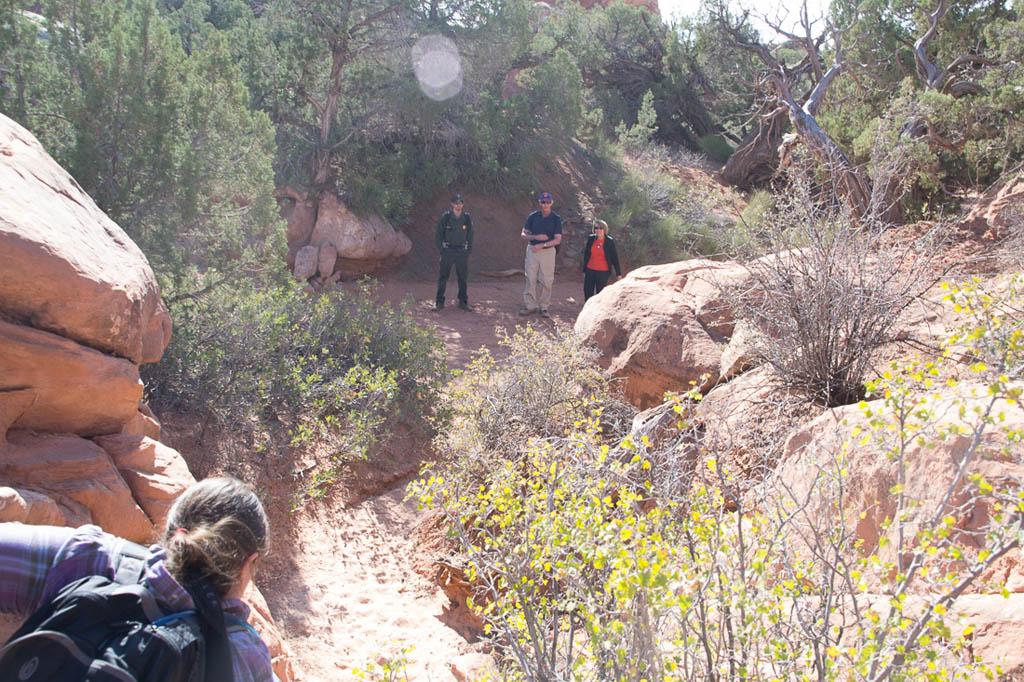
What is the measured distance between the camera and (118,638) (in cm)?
137

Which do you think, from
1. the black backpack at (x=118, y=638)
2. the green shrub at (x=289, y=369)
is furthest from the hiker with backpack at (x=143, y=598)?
the green shrub at (x=289, y=369)

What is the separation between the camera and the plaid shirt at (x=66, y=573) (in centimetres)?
147

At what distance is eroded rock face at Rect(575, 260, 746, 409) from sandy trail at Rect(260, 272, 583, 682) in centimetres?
204

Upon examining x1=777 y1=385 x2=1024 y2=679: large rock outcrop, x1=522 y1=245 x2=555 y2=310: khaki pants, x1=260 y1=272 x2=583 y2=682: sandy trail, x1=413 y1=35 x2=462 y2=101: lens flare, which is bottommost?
x1=260 y1=272 x2=583 y2=682: sandy trail

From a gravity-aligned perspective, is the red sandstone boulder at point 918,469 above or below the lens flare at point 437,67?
below

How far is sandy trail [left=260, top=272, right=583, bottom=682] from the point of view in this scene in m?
4.27

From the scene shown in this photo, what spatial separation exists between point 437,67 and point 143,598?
12798mm

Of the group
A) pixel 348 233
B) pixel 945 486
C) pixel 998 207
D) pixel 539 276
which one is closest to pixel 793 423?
pixel 945 486

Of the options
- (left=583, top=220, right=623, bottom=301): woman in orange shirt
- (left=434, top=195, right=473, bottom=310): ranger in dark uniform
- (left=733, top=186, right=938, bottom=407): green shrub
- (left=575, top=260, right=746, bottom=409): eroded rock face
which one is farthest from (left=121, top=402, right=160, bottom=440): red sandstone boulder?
(left=434, top=195, right=473, bottom=310): ranger in dark uniform

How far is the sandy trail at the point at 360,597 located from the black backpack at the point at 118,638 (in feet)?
7.31

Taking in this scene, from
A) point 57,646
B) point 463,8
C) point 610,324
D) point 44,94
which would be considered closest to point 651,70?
point 463,8

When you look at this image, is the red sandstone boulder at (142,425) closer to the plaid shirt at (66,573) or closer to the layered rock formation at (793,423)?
the plaid shirt at (66,573)

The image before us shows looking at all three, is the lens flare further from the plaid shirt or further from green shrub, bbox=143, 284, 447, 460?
the plaid shirt

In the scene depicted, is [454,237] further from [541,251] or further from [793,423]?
[793,423]
